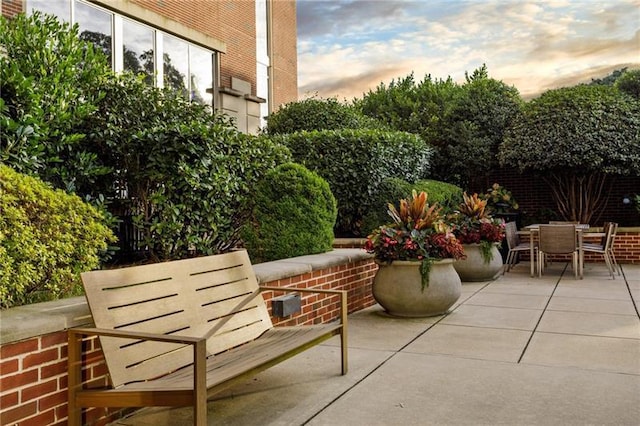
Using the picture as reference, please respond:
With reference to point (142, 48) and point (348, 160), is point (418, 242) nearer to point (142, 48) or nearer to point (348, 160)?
point (348, 160)

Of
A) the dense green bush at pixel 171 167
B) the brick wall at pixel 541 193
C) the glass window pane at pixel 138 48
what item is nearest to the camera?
the dense green bush at pixel 171 167

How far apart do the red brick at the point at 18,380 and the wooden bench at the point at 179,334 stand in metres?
0.17

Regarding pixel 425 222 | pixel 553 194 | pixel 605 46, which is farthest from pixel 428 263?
pixel 605 46

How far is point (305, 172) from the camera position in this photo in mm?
6562

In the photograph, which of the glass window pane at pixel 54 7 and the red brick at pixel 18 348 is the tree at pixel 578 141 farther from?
the red brick at pixel 18 348

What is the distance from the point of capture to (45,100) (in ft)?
16.5

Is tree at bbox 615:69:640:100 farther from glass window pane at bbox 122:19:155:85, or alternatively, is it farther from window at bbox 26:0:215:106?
glass window pane at bbox 122:19:155:85

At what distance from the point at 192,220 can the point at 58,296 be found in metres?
2.29

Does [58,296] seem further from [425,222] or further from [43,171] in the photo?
[425,222]

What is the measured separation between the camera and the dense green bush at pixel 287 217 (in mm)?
6273

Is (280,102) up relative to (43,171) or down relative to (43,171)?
up

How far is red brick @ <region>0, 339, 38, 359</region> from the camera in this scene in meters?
2.57

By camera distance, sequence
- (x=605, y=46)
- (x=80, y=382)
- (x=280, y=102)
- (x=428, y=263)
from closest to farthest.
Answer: (x=80, y=382), (x=428, y=263), (x=605, y=46), (x=280, y=102)

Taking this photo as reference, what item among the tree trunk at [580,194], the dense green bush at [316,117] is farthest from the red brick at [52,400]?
the tree trunk at [580,194]
